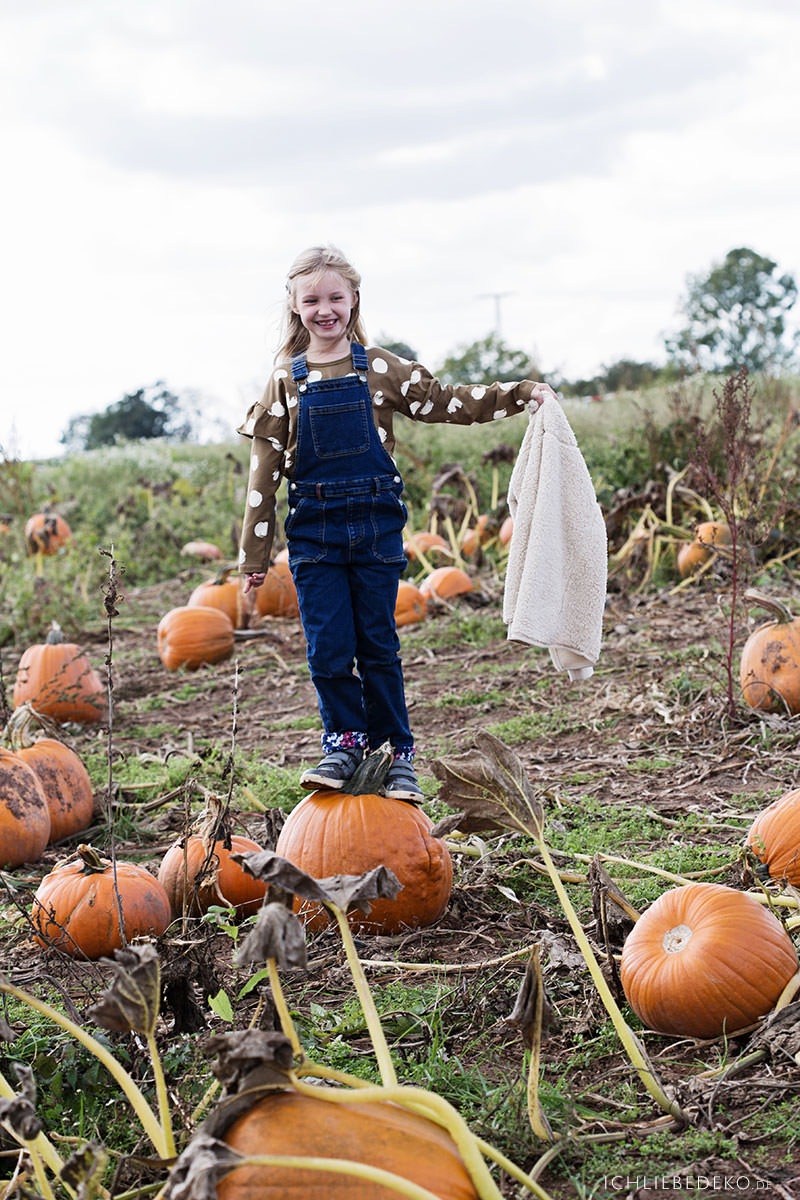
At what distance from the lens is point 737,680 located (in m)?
5.39

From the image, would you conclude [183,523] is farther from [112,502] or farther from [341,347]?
[341,347]

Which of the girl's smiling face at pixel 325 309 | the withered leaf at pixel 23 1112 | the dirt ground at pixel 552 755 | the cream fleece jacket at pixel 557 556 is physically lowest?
the dirt ground at pixel 552 755

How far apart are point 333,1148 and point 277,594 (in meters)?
7.51

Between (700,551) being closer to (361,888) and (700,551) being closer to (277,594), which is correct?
(277,594)

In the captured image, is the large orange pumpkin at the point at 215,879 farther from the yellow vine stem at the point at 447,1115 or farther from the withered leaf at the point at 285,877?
the yellow vine stem at the point at 447,1115

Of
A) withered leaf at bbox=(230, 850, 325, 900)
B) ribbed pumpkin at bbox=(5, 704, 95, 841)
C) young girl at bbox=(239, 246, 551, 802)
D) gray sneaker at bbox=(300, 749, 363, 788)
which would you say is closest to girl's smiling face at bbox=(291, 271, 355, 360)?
young girl at bbox=(239, 246, 551, 802)

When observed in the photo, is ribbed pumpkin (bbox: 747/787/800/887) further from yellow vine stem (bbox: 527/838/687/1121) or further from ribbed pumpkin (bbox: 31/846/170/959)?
ribbed pumpkin (bbox: 31/846/170/959)

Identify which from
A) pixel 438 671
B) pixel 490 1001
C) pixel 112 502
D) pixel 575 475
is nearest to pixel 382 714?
pixel 575 475

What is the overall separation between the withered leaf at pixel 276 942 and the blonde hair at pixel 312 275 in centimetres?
238

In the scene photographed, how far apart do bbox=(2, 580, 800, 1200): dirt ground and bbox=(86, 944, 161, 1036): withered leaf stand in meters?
0.45

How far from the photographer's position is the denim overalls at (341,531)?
345cm

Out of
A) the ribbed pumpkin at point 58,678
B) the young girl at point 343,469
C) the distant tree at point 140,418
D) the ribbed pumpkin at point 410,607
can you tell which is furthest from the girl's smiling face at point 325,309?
the distant tree at point 140,418

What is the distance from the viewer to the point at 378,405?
3.54 meters

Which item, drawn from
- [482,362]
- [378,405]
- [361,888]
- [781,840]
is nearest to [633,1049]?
[361,888]
